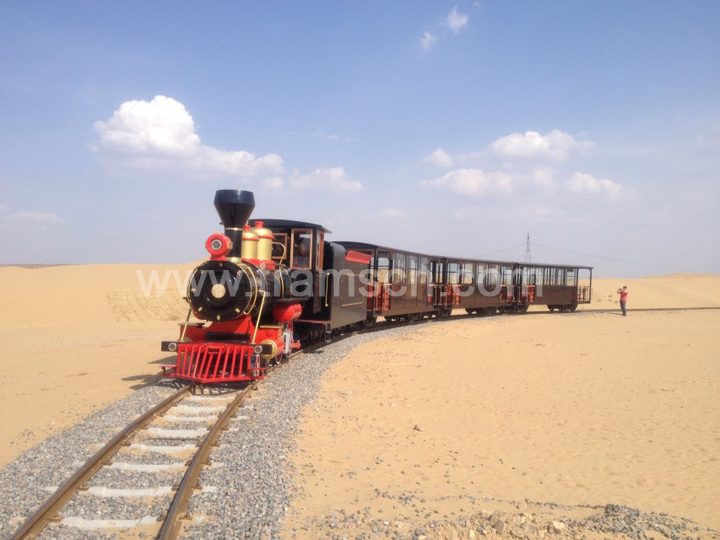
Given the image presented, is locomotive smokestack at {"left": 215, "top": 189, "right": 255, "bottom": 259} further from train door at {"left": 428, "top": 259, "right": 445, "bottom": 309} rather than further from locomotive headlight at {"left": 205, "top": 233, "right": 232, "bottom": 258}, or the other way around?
train door at {"left": 428, "top": 259, "right": 445, "bottom": 309}

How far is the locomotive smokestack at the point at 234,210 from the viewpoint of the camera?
945 cm

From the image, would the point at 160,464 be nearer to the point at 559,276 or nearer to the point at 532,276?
the point at 532,276

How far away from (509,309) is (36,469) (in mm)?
28633

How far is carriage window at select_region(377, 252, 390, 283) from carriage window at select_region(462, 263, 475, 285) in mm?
8362

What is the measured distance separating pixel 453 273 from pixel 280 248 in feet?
50.8

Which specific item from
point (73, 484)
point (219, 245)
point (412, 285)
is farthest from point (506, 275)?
point (73, 484)

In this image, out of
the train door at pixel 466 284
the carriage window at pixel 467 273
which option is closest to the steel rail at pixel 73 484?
the train door at pixel 466 284

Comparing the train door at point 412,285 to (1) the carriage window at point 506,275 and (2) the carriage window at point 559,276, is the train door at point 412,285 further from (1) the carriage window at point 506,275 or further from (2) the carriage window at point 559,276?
(2) the carriage window at point 559,276

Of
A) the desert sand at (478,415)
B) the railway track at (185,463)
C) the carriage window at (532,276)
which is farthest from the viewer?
the carriage window at (532,276)

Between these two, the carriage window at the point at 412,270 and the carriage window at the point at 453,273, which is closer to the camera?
the carriage window at the point at 412,270

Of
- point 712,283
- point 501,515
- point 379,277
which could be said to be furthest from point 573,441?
point 712,283

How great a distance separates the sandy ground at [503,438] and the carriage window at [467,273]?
41.7 ft

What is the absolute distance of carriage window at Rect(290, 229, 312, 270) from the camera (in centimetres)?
1215

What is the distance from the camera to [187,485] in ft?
15.4
